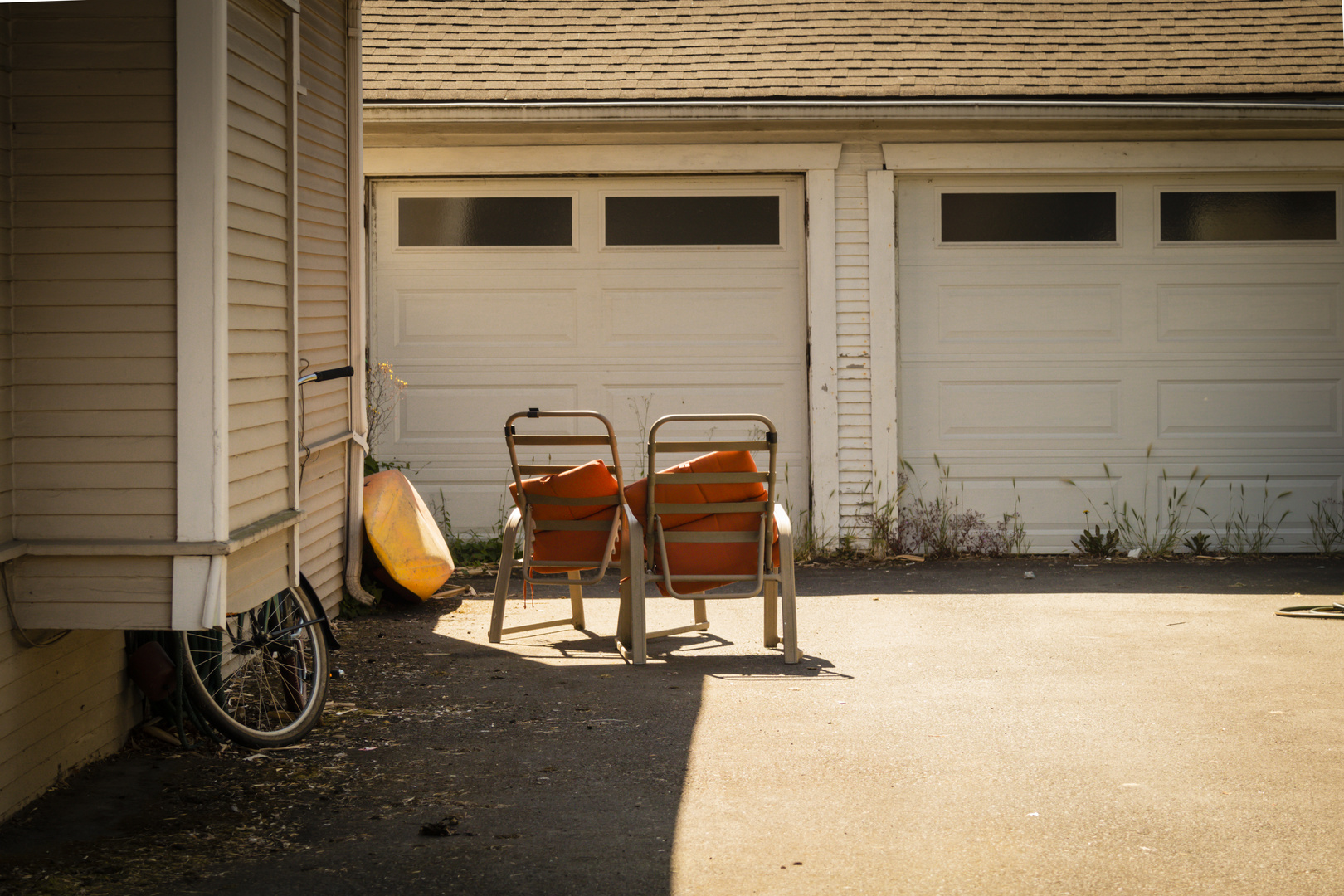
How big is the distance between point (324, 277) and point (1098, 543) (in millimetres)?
5294

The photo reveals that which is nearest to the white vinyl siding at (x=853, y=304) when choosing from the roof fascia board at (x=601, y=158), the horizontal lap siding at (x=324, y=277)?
the roof fascia board at (x=601, y=158)

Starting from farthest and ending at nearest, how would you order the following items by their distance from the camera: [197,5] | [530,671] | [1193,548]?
[1193,548]
[530,671]
[197,5]

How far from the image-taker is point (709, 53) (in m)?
9.14

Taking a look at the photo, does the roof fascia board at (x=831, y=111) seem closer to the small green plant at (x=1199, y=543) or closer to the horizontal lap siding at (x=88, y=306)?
the small green plant at (x=1199, y=543)

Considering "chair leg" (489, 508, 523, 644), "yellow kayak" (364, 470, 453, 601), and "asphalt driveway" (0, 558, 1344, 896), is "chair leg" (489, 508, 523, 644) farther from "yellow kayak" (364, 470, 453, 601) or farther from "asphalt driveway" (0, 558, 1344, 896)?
"yellow kayak" (364, 470, 453, 601)

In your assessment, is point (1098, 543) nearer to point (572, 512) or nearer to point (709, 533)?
point (709, 533)

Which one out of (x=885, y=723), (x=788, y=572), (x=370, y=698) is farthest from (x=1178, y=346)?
(x=370, y=698)

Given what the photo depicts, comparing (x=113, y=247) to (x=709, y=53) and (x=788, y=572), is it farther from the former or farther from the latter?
(x=709, y=53)

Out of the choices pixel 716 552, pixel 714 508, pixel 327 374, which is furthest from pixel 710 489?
pixel 327 374

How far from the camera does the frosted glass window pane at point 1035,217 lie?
870 cm

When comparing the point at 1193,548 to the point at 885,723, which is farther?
the point at 1193,548

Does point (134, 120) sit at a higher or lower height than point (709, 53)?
lower

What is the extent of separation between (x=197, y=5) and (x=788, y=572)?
3215 millimetres

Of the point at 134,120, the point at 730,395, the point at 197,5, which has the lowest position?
the point at 730,395
